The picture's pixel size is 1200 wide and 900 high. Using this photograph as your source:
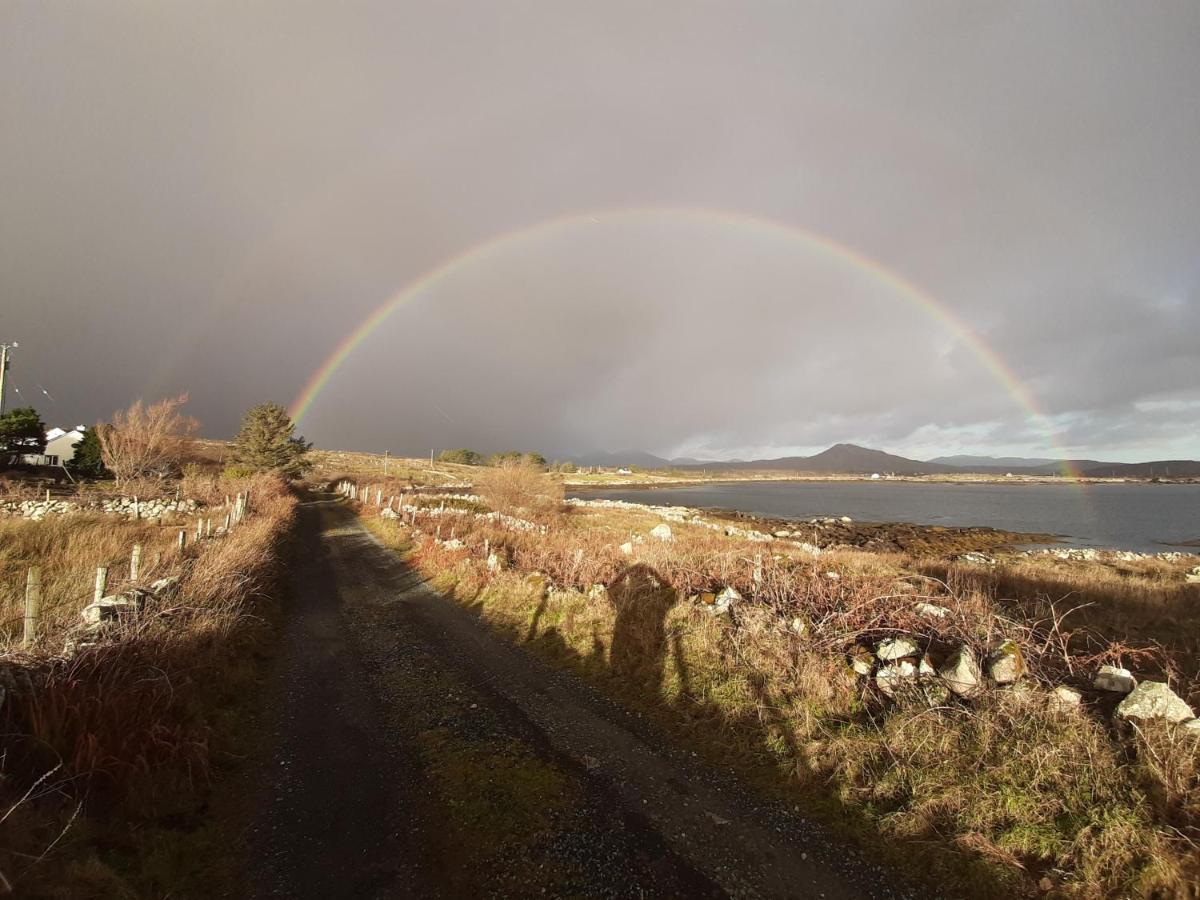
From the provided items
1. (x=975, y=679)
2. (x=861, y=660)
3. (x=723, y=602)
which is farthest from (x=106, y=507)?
(x=975, y=679)

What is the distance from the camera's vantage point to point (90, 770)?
493 centimetres

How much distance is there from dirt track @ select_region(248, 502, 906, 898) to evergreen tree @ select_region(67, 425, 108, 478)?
159 feet

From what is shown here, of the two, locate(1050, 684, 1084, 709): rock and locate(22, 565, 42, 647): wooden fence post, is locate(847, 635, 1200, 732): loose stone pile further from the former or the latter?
locate(22, 565, 42, 647): wooden fence post

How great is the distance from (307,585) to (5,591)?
629cm

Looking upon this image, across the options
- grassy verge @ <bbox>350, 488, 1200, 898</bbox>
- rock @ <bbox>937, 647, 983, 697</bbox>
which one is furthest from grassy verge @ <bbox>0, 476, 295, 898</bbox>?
rock @ <bbox>937, 647, 983, 697</bbox>

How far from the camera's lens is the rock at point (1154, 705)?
5221 mm

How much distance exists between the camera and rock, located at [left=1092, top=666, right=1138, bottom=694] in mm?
5969

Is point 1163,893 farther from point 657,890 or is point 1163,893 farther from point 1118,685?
point 657,890

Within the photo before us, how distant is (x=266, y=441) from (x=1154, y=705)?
62948mm

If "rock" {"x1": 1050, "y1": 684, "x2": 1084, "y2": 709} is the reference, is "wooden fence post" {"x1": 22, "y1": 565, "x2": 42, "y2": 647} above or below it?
above

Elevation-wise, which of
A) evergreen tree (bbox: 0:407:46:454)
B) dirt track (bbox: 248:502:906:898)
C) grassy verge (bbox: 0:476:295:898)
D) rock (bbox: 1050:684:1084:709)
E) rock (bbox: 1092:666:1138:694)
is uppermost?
evergreen tree (bbox: 0:407:46:454)

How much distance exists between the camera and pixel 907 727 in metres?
6.07

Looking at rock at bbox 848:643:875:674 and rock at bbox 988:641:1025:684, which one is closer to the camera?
rock at bbox 988:641:1025:684

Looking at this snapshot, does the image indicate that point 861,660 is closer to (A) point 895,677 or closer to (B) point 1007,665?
(A) point 895,677
